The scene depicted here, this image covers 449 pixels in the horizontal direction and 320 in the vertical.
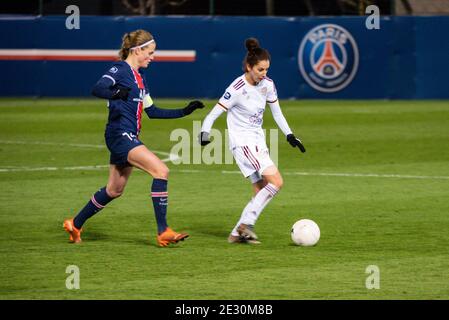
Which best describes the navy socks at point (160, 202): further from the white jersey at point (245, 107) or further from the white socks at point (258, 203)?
the white jersey at point (245, 107)

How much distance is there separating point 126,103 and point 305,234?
2180 mm

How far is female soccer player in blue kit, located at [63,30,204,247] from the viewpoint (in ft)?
34.2

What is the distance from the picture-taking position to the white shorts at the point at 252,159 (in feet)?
35.6

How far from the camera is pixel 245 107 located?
35.9 ft

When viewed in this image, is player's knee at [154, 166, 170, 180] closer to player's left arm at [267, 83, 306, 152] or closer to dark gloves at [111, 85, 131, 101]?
dark gloves at [111, 85, 131, 101]

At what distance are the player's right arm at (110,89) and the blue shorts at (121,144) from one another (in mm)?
410

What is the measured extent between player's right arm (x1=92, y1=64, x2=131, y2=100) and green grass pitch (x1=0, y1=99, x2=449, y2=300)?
1.50 meters

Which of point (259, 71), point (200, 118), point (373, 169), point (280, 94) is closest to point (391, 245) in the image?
point (259, 71)

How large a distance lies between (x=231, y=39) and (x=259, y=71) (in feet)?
61.4

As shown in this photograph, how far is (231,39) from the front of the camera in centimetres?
2930
